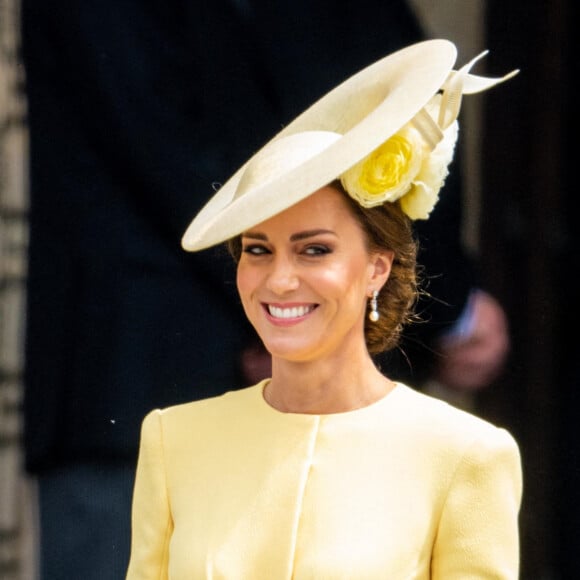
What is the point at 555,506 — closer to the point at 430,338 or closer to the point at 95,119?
the point at 430,338

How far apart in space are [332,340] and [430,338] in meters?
1.01

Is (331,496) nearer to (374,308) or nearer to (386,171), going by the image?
(374,308)

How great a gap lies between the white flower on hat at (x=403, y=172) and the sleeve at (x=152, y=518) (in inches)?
26.5

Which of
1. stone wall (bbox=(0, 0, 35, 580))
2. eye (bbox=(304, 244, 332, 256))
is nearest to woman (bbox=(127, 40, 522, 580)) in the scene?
eye (bbox=(304, 244, 332, 256))

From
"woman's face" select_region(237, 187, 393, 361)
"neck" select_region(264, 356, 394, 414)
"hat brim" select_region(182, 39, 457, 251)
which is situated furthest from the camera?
"neck" select_region(264, 356, 394, 414)

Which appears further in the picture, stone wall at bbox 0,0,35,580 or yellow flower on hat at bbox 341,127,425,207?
stone wall at bbox 0,0,35,580

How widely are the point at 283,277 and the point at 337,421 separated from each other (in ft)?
1.04

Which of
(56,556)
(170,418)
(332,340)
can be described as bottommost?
(56,556)

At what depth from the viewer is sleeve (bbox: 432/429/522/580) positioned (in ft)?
7.61

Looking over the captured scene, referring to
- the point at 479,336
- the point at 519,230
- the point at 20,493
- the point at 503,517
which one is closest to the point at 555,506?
the point at 479,336

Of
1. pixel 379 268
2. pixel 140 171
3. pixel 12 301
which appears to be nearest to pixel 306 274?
pixel 379 268

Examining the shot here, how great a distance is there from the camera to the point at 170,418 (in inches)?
104

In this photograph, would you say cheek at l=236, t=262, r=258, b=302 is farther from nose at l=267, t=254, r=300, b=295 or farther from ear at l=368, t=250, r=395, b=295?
ear at l=368, t=250, r=395, b=295

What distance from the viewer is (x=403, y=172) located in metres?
2.40
